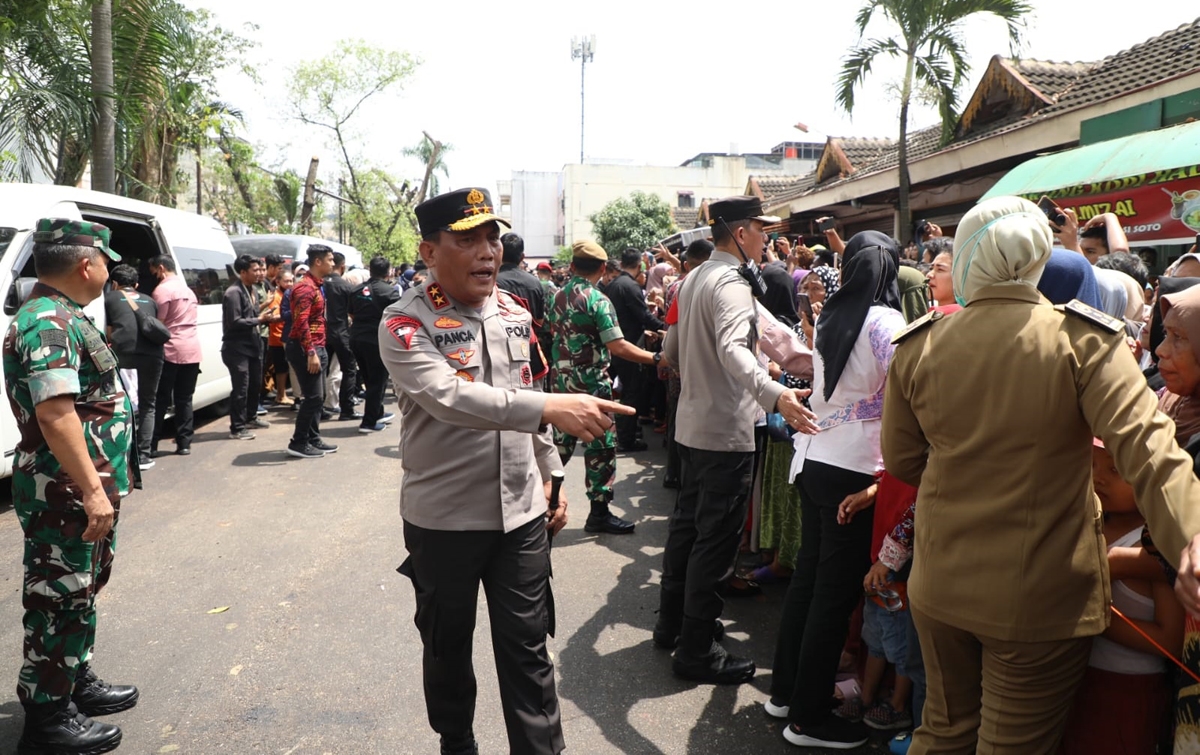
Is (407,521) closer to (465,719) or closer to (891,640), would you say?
(465,719)

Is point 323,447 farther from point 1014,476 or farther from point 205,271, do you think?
point 1014,476

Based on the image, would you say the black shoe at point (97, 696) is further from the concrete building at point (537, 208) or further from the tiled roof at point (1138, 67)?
the concrete building at point (537, 208)

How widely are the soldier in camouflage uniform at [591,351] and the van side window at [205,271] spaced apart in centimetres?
456

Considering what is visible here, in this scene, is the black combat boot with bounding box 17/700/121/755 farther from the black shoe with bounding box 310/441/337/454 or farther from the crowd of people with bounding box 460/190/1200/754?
the black shoe with bounding box 310/441/337/454

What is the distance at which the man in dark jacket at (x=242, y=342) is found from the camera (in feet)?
27.1

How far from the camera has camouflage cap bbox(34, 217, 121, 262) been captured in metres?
3.01

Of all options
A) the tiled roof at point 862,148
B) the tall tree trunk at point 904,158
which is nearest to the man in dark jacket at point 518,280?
the tall tree trunk at point 904,158

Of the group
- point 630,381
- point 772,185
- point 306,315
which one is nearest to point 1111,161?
point 630,381

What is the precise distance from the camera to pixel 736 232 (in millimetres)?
3562

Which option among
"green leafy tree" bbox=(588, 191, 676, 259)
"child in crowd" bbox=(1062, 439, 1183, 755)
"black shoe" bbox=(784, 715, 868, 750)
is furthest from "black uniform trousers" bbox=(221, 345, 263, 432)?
"green leafy tree" bbox=(588, 191, 676, 259)

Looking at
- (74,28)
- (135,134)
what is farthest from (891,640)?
(135,134)

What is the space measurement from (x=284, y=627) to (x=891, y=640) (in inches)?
116

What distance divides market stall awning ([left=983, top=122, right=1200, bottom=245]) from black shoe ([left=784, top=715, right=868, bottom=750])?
465 centimetres

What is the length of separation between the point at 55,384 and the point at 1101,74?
12427 millimetres
